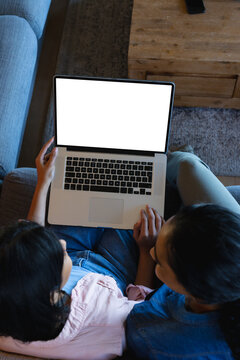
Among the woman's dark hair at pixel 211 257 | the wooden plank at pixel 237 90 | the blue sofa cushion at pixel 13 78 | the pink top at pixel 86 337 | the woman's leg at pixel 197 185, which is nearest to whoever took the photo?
the woman's dark hair at pixel 211 257

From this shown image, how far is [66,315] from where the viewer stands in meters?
0.81

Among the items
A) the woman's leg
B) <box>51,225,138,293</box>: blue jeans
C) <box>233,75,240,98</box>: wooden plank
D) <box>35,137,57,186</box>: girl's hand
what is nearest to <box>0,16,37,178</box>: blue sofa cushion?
<box>35,137,57,186</box>: girl's hand

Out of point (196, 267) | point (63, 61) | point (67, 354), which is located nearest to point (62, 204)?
point (67, 354)

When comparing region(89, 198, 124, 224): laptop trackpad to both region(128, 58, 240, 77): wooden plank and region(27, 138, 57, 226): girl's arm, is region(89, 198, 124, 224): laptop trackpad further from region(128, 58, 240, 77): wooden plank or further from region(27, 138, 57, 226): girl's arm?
region(128, 58, 240, 77): wooden plank

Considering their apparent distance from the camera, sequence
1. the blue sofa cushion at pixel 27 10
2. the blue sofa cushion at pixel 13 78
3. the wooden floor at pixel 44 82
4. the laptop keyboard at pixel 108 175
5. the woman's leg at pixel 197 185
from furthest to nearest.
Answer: the wooden floor at pixel 44 82
the blue sofa cushion at pixel 27 10
the blue sofa cushion at pixel 13 78
the laptop keyboard at pixel 108 175
the woman's leg at pixel 197 185

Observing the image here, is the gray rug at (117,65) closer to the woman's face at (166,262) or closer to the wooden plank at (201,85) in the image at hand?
the wooden plank at (201,85)

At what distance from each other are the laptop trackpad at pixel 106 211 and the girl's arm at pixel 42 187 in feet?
0.52

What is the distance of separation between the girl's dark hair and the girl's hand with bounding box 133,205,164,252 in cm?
40

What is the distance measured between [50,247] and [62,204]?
438 millimetres

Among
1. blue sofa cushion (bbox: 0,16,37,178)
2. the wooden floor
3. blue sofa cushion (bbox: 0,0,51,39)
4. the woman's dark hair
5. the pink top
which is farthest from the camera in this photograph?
the wooden floor

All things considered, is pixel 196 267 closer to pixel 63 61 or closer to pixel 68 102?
pixel 68 102

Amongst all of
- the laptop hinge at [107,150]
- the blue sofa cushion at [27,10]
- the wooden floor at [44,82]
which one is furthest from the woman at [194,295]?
the blue sofa cushion at [27,10]

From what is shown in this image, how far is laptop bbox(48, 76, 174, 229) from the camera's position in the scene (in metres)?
1.09

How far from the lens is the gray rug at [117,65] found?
1.67 metres
